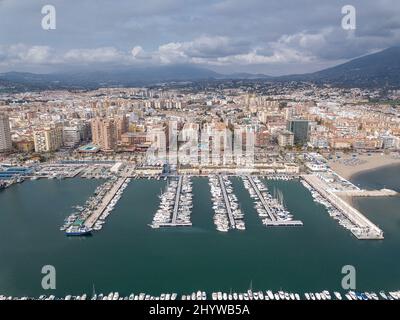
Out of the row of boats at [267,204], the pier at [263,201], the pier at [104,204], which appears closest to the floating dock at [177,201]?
the pier at [104,204]

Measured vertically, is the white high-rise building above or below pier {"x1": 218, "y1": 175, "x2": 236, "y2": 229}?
above

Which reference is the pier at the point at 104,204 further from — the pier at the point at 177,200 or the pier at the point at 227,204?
the pier at the point at 227,204

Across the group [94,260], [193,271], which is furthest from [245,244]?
[94,260]

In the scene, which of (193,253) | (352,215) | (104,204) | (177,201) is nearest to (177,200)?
(177,201)

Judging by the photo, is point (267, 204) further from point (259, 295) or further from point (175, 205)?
point (259, 295)

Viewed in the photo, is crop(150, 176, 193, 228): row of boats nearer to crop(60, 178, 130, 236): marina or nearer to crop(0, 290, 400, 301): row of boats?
crop(60, 178, 130, 236): marina

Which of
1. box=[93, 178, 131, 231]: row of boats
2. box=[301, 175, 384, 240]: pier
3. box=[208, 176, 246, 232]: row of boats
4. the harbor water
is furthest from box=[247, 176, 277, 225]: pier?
box=[93, 178, 131, 231]: row of boats

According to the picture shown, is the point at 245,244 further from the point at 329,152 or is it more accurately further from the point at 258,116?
the point at 258,116
